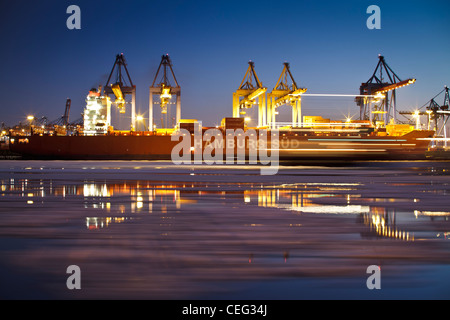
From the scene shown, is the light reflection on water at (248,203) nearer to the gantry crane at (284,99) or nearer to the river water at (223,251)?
the river water at (223,251)

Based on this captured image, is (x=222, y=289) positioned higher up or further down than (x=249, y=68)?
further down

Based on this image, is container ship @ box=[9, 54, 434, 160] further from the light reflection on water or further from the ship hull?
the light reflection on water

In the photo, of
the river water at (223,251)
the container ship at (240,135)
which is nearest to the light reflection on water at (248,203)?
the river water at (223,251)

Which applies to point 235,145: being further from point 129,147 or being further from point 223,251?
point 223,251

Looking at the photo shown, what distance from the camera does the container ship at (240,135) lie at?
43.3 metres

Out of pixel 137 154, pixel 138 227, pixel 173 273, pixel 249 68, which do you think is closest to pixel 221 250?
pixel 173 273

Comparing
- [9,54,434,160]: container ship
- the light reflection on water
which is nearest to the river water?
the light reflection on water

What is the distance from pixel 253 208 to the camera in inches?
222

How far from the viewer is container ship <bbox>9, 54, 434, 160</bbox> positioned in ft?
142

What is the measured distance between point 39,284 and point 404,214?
446 cm

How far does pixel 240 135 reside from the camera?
144 feet

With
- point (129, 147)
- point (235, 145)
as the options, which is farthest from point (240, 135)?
point (129, 147)

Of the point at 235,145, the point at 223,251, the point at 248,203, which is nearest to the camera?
the point at 223,251
